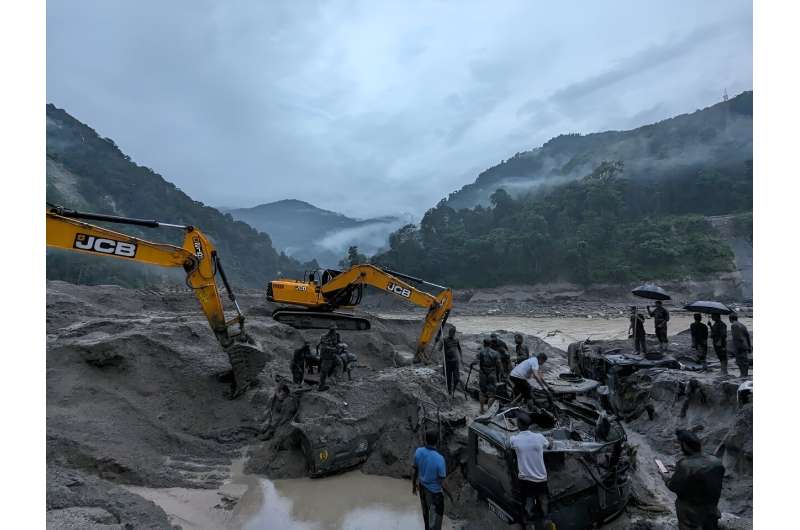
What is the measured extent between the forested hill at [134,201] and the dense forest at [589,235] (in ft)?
66.8

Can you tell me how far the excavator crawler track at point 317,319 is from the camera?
10.7 m

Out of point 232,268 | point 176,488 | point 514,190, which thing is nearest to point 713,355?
point 176,488

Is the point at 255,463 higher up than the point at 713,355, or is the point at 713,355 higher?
the point at 713,355

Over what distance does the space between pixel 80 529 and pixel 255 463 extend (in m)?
3.46

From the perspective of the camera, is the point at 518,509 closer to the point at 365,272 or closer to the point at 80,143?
the point at 365,272


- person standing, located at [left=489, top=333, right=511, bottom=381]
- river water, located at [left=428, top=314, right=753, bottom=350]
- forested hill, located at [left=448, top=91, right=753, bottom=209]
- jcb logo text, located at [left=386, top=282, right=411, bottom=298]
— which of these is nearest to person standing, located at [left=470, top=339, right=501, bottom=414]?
person standing, located at [left=489, top=333, right=511, bottom=381]

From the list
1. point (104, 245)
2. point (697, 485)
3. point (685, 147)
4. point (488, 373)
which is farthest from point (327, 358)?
point (685, 147)

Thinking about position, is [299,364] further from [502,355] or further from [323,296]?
[502,355]

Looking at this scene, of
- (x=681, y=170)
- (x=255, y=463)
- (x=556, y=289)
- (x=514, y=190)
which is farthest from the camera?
(x=514, y=190)

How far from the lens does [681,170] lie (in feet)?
217

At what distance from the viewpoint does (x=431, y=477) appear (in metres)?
4.75

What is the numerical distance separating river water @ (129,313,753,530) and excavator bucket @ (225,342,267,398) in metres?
2.65

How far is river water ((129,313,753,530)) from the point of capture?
5953 mm

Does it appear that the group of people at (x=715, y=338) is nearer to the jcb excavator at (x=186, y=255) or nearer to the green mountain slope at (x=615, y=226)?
the jcb excavator at (x=186, y=255)
